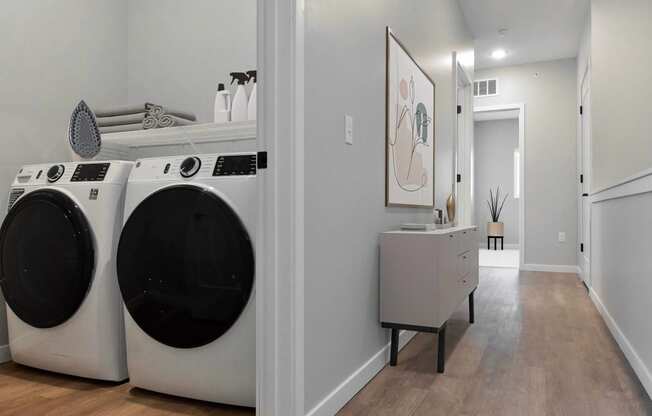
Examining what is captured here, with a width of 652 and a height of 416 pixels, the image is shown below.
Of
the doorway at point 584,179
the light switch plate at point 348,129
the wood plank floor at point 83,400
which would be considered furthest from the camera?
the doorway at point 584,179

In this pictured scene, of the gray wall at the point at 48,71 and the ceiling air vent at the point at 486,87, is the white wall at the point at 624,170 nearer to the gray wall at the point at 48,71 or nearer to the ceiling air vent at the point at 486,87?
the ceiling air vent at the point at 486,87

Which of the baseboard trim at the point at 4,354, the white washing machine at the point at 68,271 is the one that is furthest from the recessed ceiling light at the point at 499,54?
the baseboard trim at the point at 4,354

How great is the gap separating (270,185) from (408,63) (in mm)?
1481

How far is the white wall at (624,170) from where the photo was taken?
191 centimetres

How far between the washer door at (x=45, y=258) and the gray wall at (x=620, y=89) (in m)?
2.31

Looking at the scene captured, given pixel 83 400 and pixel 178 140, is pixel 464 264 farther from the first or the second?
pixel 83 400

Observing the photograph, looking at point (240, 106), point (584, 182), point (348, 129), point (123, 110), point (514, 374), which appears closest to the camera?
point (348, 129)

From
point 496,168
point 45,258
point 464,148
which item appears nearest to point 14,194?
point 45,258

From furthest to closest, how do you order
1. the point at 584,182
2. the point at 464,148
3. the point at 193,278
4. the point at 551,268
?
the point at 551,268, the point at 584,182, the point at 464,148, the point at 193,278

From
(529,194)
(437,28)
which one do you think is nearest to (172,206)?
(437,28)

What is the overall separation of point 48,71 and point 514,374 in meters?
2.76

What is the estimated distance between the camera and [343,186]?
70.1 inches

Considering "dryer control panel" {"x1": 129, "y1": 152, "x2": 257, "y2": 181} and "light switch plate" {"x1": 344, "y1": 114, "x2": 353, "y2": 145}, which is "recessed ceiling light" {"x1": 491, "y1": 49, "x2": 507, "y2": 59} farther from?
"dryer control panel" {"x1": 129, "y1": 152, "x2": 257, "y2": 181}

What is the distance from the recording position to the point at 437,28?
3.28 meters
